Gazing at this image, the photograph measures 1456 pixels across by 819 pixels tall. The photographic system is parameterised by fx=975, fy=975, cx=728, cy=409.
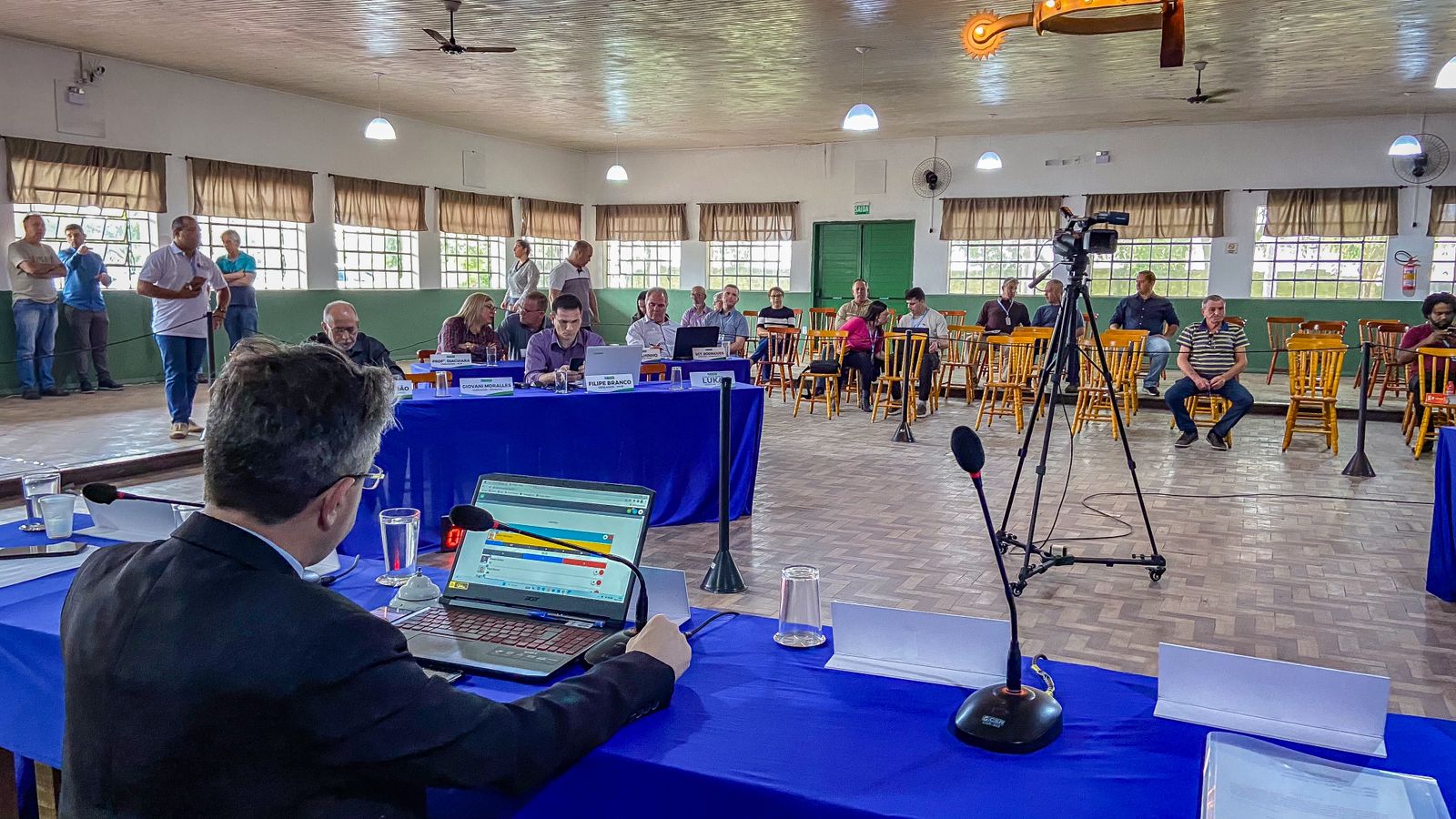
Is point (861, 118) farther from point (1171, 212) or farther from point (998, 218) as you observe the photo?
point (1171, 212)

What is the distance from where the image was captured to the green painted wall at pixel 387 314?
940cm

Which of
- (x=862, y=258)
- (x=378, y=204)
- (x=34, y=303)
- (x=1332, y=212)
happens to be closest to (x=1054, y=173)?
(x=862, y=258)

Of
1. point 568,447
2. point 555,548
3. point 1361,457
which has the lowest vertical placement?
point 1361,457

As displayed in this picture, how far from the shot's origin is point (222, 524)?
975 millimetres

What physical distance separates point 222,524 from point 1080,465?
639 cm

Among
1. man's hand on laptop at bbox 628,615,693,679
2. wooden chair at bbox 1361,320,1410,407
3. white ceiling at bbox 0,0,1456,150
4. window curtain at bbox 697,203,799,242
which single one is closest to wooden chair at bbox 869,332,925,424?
white ceiling at bbox 0,0,1456,150

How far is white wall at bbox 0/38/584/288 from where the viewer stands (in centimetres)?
843

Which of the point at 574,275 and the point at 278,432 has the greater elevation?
the point at 574,275

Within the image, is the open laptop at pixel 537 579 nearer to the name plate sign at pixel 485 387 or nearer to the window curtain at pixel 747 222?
the name plate sign at pixel 485 387

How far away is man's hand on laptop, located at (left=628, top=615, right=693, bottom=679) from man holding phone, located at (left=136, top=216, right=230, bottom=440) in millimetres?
6344

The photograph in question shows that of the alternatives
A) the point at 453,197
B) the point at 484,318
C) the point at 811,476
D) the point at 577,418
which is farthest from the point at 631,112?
the point at 577,418

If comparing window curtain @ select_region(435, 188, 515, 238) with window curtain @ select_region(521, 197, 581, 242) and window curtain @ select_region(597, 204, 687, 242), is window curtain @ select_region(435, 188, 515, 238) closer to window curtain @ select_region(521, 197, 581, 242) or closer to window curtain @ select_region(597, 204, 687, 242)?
window curtain @ select_region(521, 197, 581, 242)

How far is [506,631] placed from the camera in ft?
4.97

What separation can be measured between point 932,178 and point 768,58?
5.43 m
